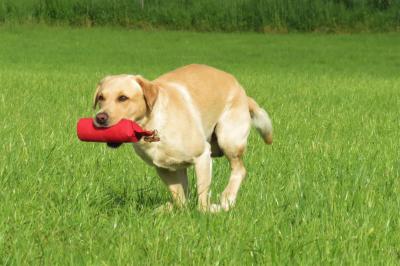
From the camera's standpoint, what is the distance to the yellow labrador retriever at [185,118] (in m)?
6.09

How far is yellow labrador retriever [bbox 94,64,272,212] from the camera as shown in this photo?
609 cm

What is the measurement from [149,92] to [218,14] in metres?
34.9

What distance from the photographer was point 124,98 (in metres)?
6.05

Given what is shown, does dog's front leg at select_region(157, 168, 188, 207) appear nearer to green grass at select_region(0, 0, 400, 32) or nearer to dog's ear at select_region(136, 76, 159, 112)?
dog's ear at select_region(136, 76, 159, 112)

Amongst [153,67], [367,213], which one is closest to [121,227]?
[367,213]

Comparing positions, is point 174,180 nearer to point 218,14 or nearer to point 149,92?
point 149,92

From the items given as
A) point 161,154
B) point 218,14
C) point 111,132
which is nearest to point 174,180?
point 161,154

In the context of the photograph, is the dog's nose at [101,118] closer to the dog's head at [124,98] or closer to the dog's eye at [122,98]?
the dog's head at [124,98]

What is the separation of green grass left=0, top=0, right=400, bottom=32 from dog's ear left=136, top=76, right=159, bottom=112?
34460 millimetres

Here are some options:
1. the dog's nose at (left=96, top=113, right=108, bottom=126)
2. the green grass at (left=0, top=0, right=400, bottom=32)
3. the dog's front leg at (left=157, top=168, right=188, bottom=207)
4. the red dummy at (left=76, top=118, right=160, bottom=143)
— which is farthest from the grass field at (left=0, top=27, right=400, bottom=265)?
the green grass at (left=0, top=0, right=400, bottom=32)

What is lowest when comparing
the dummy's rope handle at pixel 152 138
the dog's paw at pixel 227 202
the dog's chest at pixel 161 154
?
the dog's paw at pixel 227 202

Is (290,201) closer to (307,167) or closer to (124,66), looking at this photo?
(307,167)

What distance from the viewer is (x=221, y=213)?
18.8 feet

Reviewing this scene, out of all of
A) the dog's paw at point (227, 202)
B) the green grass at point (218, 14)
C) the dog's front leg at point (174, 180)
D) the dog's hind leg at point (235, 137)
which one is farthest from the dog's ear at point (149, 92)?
the green grass at point (218, 14)
